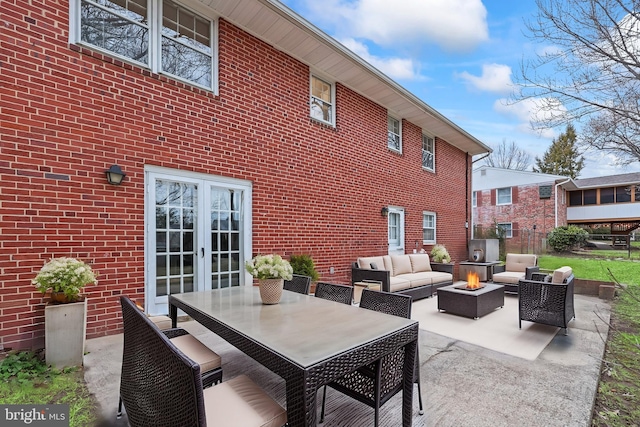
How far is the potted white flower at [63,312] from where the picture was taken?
3.04 meters

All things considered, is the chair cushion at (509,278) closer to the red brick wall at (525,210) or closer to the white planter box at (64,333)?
the white planter box at (64,333)

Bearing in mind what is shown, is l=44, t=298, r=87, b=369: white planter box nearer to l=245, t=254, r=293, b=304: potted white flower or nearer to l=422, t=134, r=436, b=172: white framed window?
l=245, t=254, r=293, b=304: potted white flower

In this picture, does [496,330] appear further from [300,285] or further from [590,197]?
[590,197]

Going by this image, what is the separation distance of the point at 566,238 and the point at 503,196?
16.9ft

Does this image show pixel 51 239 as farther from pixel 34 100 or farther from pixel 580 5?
pixel 580 5

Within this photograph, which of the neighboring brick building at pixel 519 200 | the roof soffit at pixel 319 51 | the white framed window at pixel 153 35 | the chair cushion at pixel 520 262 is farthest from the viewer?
the neighboring brick building at pixel 519 200

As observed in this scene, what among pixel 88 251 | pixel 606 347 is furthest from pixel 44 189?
pixel 606 347

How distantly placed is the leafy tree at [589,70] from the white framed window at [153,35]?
4.82m

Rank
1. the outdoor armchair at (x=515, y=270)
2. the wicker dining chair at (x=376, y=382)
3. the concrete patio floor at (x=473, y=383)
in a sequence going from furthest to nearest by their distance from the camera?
the outdoor armchair at (x=515, y=270) → the concrete patio floor at (x=473, y=383) → the wicker dining chair at (x=376, y=382)

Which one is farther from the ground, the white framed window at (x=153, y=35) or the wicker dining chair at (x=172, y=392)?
the white framed window at (x=153, y=35)

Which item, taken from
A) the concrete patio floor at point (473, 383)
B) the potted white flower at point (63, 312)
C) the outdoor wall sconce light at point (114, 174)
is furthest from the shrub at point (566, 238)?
the potted white flower at point (63, 312)

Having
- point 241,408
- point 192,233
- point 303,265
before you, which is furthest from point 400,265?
point 241,408

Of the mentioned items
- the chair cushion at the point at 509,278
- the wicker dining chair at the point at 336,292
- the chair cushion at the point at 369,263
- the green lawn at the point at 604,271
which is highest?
the wicker dining chair at the point at 336,292

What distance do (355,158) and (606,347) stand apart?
5623 millimetres
